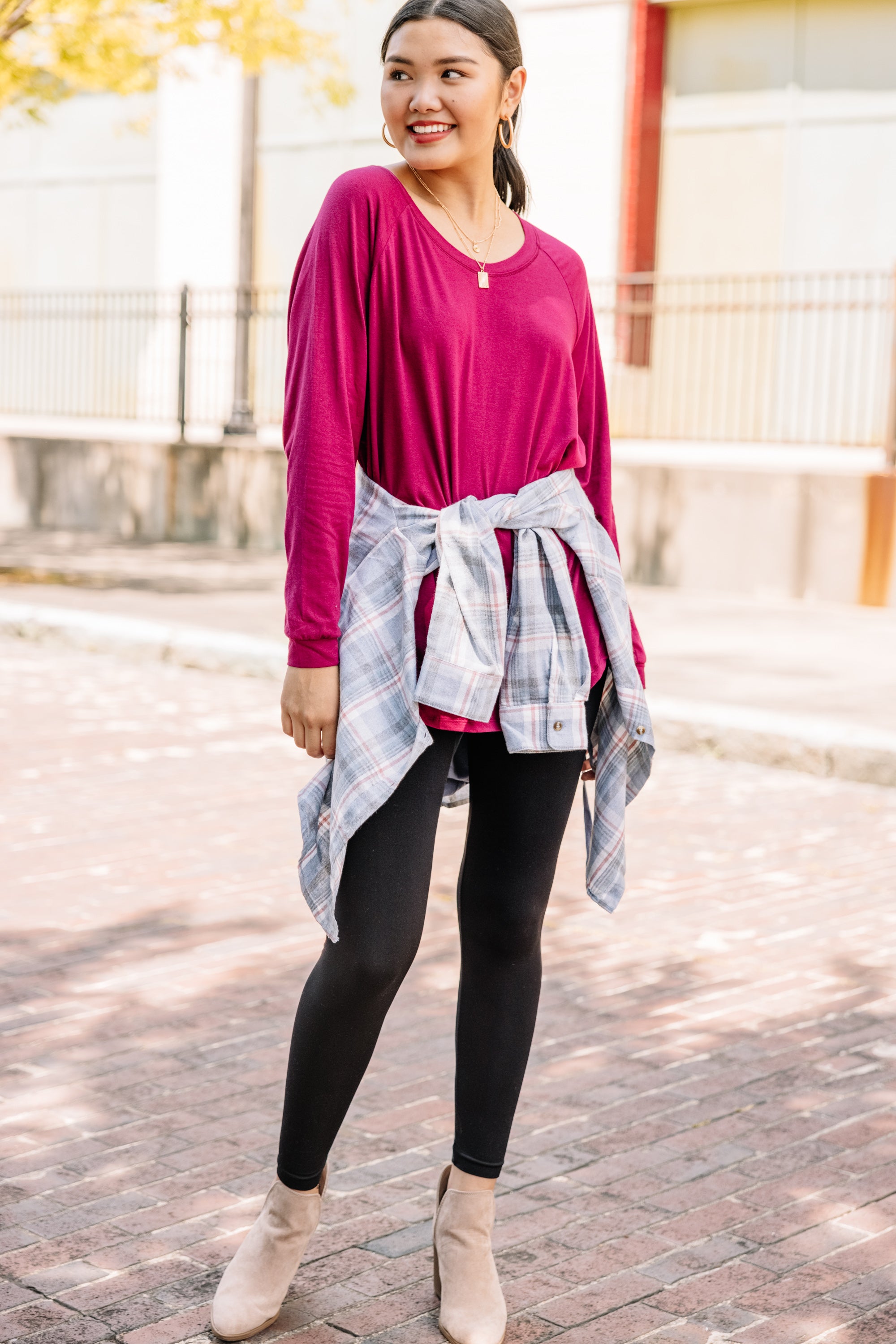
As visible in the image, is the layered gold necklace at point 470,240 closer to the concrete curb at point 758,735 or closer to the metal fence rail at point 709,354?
the concrete curb at point 758,735

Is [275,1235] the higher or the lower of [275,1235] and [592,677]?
the lower

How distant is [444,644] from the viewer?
2523 millimetres

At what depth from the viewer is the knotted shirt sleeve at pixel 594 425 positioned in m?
2.76

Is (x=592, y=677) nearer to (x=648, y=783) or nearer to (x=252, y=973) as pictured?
(x=252, y=973)

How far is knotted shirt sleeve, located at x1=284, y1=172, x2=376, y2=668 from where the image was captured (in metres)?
2.47

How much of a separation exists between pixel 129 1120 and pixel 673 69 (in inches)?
569

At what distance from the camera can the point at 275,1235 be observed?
2682mm

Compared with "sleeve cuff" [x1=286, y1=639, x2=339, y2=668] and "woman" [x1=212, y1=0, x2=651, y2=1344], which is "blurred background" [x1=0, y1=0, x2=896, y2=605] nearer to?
"woman" [x1=212, y1=0, x2=651, y2=1344]

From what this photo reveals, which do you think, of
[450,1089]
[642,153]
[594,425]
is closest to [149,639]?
[450,1089]

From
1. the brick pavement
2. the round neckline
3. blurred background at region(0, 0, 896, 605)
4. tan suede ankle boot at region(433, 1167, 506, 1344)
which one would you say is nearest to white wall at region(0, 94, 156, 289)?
blurred background at region(0, 0, 896, 605)

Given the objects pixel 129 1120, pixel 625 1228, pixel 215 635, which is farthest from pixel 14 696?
pixel 625 1228

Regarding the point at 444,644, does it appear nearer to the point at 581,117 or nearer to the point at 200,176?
the point at 581,117

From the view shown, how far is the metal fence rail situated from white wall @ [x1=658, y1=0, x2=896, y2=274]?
48 cm

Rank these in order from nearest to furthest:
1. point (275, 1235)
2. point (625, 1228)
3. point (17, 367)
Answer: point (275, 1235) < point (625, 1228) < point (17, 367)
